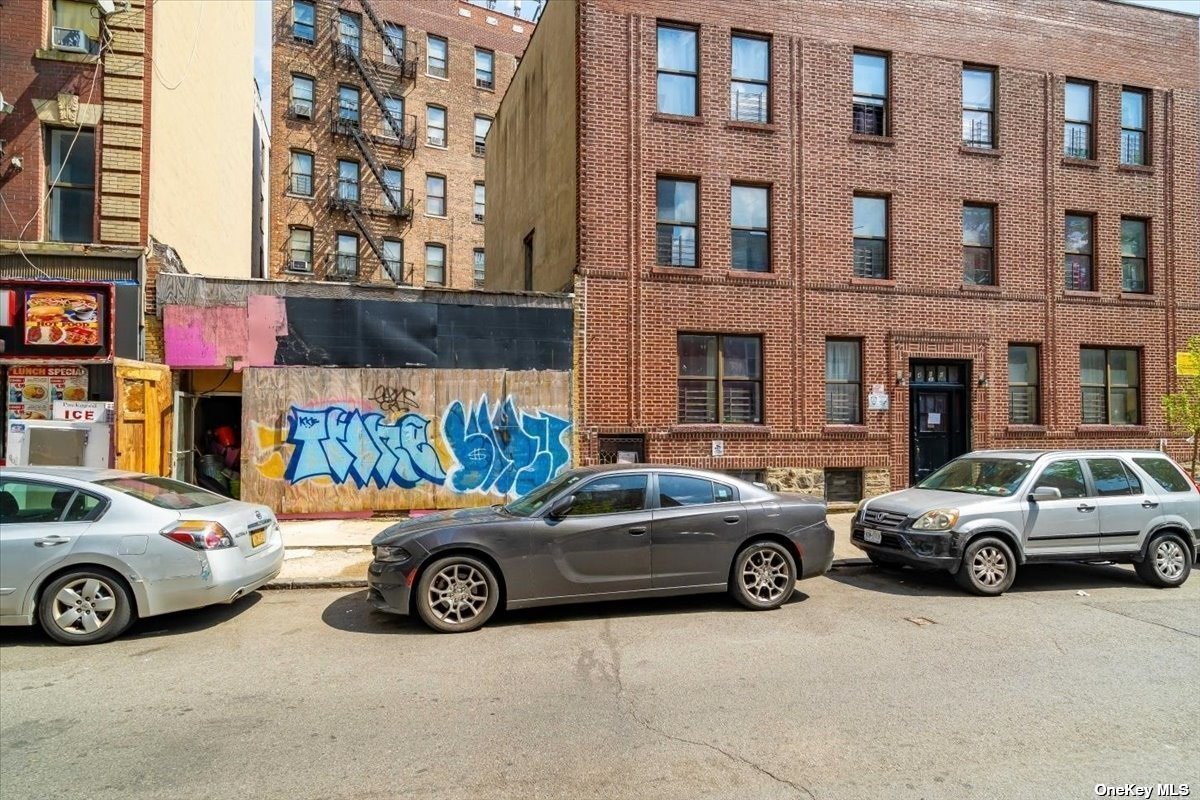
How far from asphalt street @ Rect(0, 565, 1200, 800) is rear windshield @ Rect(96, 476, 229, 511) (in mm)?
1041

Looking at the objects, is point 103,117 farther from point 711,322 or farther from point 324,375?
point 711,322

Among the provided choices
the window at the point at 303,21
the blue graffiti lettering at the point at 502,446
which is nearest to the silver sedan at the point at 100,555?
the blue graffiti lettering at the point at 502,446

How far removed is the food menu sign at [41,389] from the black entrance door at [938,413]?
561 inches

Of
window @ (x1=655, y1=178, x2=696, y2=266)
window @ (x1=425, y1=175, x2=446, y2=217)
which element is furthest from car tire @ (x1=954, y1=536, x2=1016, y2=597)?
window @ (x1=425, y1=175, x2=446, y2=217)

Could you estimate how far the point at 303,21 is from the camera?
26906 millimetres

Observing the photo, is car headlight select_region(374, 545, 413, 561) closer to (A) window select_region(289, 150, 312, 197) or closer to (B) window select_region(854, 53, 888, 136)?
(B) window select_region(854, 53, 888, 136)

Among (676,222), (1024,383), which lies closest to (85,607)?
(676,222)

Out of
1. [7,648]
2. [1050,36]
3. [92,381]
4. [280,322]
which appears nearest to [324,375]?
[280,322]

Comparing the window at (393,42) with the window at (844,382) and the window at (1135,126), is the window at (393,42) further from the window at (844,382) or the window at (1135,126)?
the window at (1135,126)

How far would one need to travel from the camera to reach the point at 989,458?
8375 mm

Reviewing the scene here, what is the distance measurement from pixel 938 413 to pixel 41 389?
1543 cm

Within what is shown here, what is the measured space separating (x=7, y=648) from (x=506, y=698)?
4.18 meters

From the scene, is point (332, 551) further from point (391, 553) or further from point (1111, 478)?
point (1111, 478)

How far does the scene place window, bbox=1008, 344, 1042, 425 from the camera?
14.2 m
